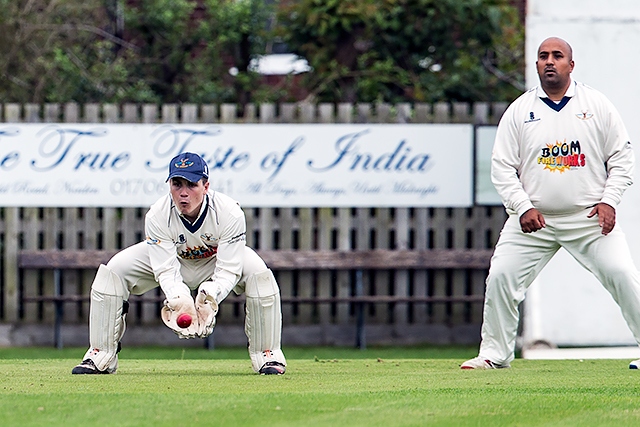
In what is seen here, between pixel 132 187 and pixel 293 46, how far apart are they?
11.8 ft

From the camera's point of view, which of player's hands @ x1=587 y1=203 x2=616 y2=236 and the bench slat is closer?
player's hands @ x1=587 y1=203 x2=616 y2=236

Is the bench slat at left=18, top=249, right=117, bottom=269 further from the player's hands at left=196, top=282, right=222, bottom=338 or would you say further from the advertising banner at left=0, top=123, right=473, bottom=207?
the player's hands at left=196, top=282, right=222, bottom=338

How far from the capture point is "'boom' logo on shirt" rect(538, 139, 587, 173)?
751 cm

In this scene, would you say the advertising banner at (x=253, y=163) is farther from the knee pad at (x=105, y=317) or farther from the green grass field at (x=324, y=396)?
the knee pad at (x=105, y=317)

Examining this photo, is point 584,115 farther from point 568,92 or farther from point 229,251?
point 229,251

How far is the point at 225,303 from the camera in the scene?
505 inches

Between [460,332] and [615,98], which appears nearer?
[615,98]

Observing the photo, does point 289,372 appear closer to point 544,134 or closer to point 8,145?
point 544,134

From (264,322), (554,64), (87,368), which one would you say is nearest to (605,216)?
(554,64)

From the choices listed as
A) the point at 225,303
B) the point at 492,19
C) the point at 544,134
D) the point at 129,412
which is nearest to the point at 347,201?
the point at 225,303

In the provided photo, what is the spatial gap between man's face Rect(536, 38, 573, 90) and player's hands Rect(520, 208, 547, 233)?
2.70 feet

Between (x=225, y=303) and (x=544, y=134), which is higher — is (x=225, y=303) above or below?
below

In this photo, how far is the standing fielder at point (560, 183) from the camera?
24.5ft

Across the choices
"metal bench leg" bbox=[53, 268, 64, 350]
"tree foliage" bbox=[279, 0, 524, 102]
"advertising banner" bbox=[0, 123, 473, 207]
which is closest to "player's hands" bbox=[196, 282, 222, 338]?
"advertising banner" bbox=[0, 123, 473, 207]
